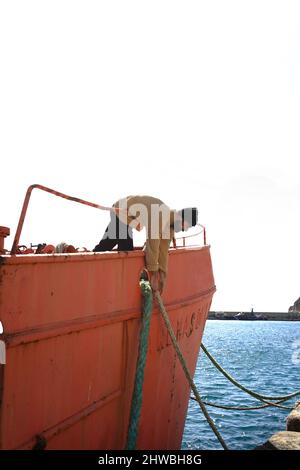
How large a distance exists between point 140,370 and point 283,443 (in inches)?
92.9

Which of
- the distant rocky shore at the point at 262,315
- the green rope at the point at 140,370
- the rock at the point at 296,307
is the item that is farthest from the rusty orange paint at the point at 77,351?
the rock at the point at 296,307

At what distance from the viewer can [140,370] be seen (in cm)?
438

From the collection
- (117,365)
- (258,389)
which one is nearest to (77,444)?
(117,365)

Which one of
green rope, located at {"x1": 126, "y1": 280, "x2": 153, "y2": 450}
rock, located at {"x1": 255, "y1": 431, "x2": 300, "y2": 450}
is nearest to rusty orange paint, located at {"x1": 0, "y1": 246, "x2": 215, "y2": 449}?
green rope, located at {"x1": 126, "y1": 280, "x2": 153, "y2": 450}

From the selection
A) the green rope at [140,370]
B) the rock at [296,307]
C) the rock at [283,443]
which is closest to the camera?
the green rope at [140,370]

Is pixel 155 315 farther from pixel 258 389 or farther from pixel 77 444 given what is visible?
pixel 258 389

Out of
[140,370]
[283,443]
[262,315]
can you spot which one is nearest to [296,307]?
[262,315]

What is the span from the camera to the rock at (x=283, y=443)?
527 cm

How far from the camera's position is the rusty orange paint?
3182mm

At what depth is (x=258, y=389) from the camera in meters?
17.6

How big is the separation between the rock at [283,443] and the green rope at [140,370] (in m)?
1.83

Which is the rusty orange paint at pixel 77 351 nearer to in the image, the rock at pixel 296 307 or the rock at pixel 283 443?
the rock at pixel 283 443

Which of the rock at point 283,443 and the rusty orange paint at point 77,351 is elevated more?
the rusty orange paint at point 77,351

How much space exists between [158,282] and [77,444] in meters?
1.87
